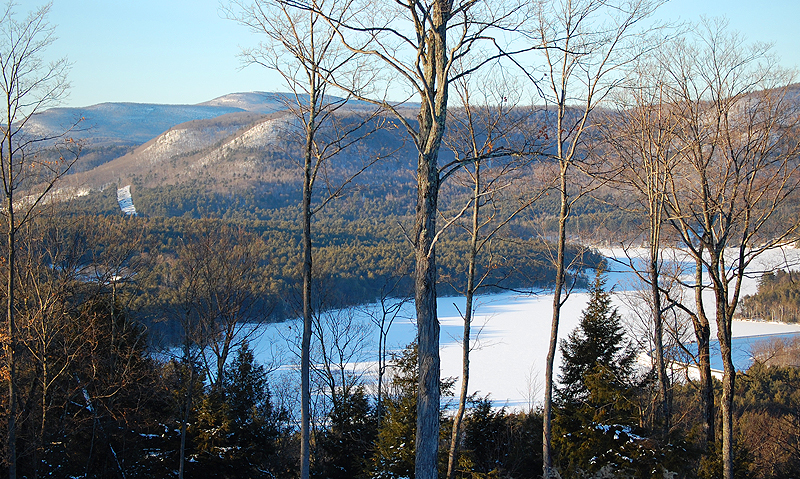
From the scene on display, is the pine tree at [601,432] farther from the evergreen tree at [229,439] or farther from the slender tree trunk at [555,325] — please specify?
the evergreen tree at [229,439]

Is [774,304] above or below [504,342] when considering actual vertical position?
above

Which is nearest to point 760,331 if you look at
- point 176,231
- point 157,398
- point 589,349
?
point 589,349

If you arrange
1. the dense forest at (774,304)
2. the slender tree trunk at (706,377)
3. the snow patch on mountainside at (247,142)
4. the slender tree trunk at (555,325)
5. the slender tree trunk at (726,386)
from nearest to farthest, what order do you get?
the slender tree trunk at (726,386) → the slender tree trunk at (555,325) → the slender tree trunk at (706,377) → the dense forest at (774,304) → the snow patch on mountainside at (247,142)

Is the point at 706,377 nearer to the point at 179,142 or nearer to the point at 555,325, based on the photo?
the point at 555,325

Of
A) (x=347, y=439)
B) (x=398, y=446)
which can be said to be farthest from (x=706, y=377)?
(x=347, y=439)

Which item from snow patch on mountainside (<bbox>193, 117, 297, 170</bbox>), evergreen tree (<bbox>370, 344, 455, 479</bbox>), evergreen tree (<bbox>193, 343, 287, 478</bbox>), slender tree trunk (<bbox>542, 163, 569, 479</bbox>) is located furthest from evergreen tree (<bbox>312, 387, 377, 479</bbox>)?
snow patch on mountainside (<bbox>193, 117, 297, 170</bbox>)

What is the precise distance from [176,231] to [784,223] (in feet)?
109

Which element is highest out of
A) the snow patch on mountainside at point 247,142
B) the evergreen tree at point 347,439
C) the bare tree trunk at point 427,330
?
the snow patch on mountainside at point 247,142

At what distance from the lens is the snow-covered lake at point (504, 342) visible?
2295cm

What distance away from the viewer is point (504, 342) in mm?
26094

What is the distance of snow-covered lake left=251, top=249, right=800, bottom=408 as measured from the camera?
2295 centimetres

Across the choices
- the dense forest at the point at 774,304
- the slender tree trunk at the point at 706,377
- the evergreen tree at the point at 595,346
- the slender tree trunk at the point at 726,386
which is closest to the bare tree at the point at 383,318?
the evergreen tree at the point at 595,346

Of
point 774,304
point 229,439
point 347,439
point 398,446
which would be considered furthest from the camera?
point 774,304

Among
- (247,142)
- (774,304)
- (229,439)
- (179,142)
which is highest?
(179,142)
